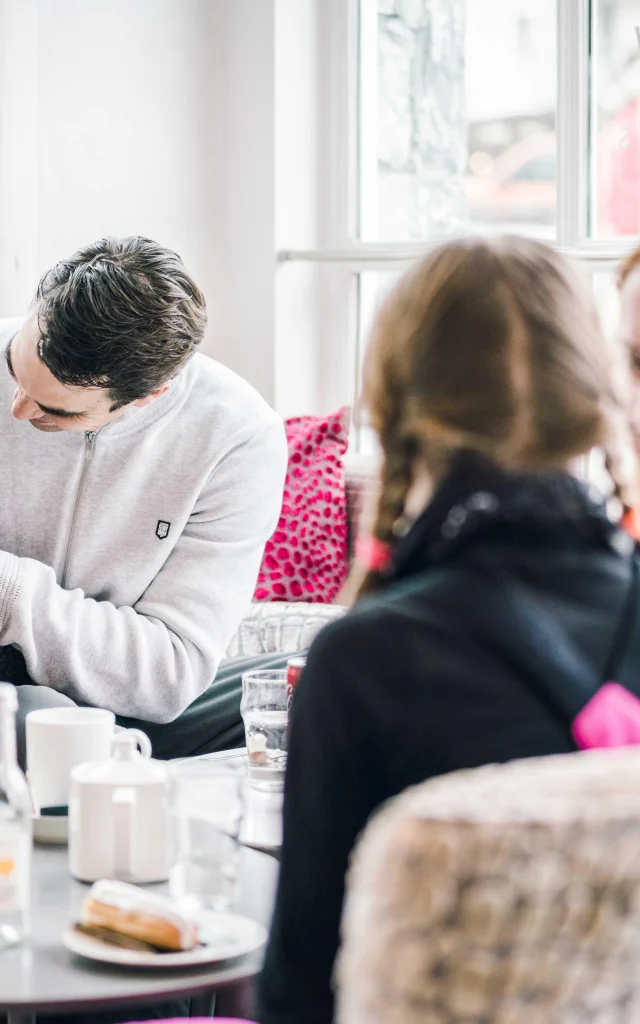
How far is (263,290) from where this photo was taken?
3.65m

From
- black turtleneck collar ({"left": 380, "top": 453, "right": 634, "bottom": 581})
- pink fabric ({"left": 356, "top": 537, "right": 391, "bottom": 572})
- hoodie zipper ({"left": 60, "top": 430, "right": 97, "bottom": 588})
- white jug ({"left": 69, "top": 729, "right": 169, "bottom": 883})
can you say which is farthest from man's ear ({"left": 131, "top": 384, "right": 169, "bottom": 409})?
black turtleneck collar ({"left": 380, "top": 453, "right": 634, "bottom": 581})

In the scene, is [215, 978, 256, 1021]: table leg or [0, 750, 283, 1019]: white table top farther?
[215, 978, 256, 1021]: table leg

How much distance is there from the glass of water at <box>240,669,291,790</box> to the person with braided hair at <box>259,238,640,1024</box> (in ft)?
2.16

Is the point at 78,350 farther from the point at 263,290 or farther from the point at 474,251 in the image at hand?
the point at 263,290

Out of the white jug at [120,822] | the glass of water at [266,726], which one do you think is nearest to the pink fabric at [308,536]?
the glass of water at [266,726]

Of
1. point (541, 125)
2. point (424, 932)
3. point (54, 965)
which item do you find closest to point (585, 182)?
point (541, 125)

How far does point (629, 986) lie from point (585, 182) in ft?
9.86

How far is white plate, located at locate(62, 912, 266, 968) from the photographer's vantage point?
96 cm

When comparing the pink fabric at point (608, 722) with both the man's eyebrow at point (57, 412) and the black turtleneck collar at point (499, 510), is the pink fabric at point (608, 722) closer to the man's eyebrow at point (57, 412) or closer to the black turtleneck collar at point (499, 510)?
the black turtleneck collar at point (499, 510)

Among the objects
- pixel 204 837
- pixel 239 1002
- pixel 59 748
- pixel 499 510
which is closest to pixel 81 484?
pixel 59 748

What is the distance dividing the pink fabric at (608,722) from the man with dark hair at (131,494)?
1138 mm

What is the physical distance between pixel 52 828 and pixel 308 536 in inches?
75.5

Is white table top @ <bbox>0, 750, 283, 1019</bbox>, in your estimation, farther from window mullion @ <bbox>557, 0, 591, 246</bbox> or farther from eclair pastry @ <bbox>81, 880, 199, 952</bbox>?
window mullion @ <bbox>557, 0, 591, 246</bbox>

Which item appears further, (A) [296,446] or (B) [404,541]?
(A) [296,446]
